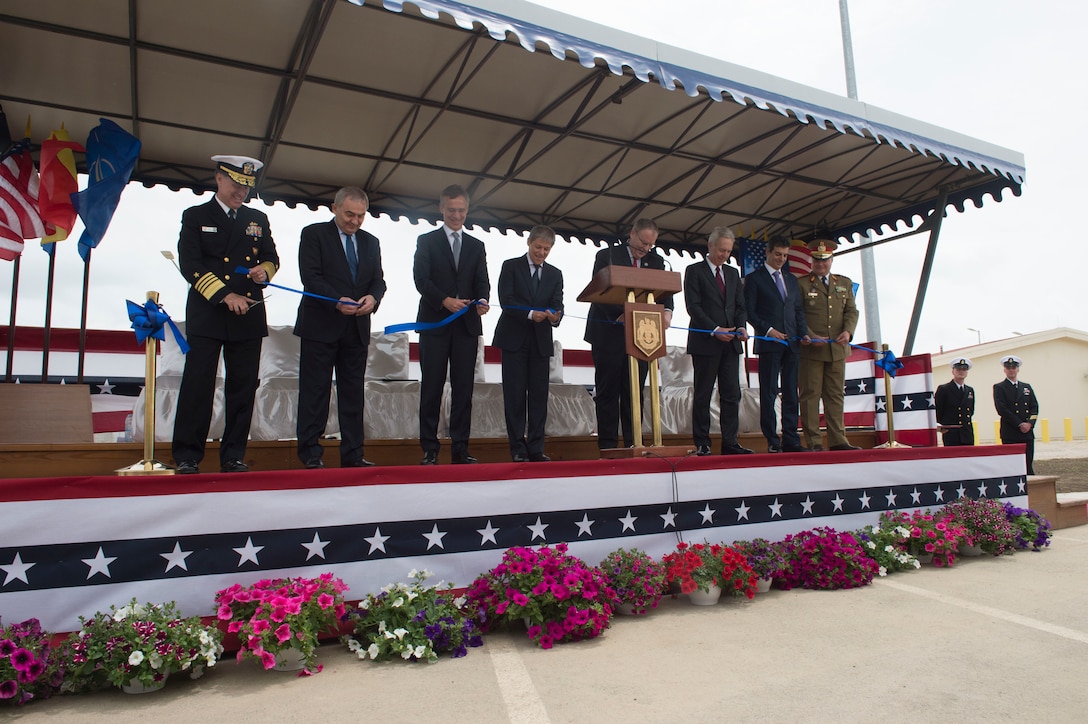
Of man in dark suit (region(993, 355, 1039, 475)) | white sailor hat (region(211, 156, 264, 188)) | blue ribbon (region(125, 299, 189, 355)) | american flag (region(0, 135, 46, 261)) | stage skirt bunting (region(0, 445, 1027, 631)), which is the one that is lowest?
stage skirt bunting (region(0, 445, 1027, 631))

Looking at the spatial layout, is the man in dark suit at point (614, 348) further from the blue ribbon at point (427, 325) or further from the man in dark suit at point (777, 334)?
the blue ribbon at point (427, 325)

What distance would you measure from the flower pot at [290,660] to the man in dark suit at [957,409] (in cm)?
792

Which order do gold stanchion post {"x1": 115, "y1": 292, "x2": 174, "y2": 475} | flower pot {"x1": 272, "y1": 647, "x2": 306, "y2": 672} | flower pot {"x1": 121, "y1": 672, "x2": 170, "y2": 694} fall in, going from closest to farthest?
flower pot {"x1": 121, "y1": 672, "x2": 170, "y2": 694}, flower pot {"x1": 272, "y1": 647, "x2": 306, "y2": 672}, gold stanchion post {"x1": 115, "y1": 292, "x2": 174, "y2": 475}

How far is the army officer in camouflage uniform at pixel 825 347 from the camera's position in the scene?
568 centimetres

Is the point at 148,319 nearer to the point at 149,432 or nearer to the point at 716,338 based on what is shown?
the point at 149,432

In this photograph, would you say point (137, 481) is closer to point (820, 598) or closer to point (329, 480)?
point (329, 480)

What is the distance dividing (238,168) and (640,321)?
2.55 m

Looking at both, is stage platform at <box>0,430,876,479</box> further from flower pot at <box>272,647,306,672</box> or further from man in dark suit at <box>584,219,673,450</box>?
flower pot at <box>272,647,306,672</box>

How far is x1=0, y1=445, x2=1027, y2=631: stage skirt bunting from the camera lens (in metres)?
2.80

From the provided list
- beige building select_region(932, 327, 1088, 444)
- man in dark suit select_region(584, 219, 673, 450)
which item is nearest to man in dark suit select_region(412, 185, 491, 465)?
man in dark suit select_region(584, 219, 673, 450)

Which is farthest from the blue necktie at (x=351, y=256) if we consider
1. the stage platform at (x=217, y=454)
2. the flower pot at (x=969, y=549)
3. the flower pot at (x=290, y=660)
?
the flower pot at (x=969, y=549)

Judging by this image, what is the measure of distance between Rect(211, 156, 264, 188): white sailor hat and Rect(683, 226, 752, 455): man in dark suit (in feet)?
10.3

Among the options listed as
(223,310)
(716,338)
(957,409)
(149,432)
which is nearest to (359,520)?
(149,432)

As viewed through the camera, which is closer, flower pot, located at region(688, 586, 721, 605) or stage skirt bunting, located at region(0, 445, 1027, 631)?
stage skirt bunting, located at region(0, 445, 1027, 631)
